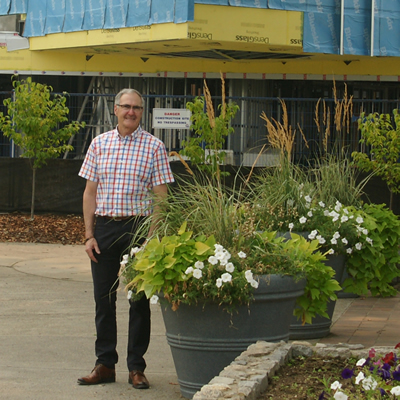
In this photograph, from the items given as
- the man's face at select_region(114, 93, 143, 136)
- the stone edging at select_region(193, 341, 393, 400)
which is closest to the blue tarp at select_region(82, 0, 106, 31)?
the man's face at select_region(114, 93, 143, 136)

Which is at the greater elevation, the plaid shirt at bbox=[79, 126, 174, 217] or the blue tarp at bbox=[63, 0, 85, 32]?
the blue tarp at bbox=[63, 0, 85, 32]

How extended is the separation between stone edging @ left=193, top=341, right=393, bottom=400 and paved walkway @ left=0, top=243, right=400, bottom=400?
0.91m

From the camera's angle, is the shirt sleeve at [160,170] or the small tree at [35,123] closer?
the shirt sleeve at [160,170]

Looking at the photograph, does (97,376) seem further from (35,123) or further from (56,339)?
(35,123)

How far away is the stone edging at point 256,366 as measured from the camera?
373 centimetres

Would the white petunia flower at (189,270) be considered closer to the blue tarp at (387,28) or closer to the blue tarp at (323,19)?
the blue tarp at (323,19)

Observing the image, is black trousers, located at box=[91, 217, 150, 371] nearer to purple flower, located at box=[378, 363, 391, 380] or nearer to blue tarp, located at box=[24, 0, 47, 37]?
purple flower, located at box=[378, 363, 391, 380]

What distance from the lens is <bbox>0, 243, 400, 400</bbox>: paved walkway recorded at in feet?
17.3

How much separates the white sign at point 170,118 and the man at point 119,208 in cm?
1153

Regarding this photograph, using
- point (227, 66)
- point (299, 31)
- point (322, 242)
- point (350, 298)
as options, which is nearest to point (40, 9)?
point (227, 66)

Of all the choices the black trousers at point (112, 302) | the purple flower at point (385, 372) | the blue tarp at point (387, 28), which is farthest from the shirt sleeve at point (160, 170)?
the blue tarp at point (387, 28)

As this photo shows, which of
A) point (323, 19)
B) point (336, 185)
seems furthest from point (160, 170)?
point (323, 19)

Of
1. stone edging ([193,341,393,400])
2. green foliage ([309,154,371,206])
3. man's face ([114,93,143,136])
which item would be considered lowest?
stone edging ([193,341,393,400])

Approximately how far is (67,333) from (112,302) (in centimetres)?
163
